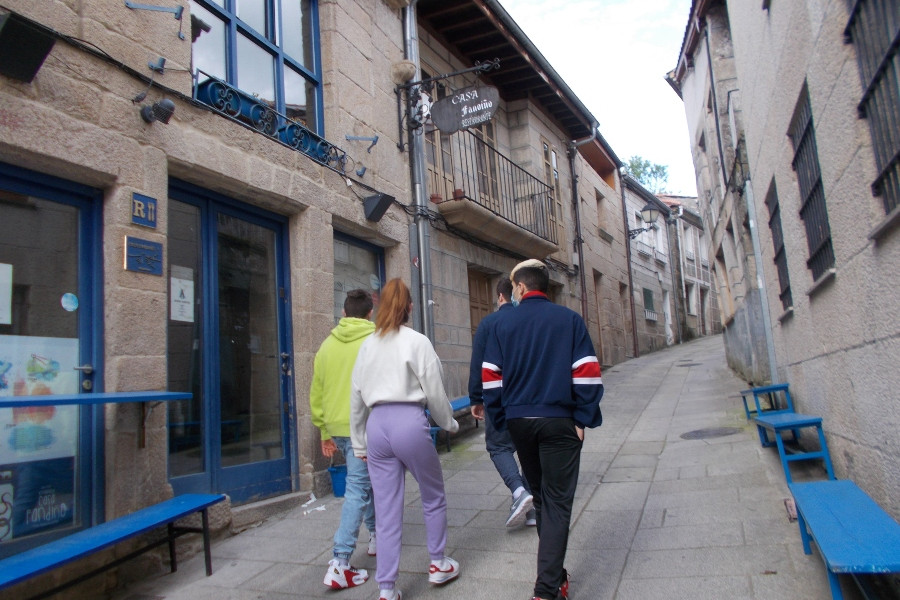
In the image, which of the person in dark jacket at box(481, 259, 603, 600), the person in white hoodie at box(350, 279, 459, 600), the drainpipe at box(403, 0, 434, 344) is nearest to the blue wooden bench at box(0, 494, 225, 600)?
the person in white hoodie at box(350, 279, 459, 600)

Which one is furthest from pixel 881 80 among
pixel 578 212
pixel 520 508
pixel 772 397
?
pixel 578 212

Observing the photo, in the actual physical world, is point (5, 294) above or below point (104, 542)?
above

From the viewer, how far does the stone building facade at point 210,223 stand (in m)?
3.76

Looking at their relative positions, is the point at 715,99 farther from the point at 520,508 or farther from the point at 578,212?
the point at 520,508

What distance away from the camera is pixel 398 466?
325 centimetres

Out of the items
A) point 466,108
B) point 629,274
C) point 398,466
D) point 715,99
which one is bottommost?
point 398,466

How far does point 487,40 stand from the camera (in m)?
9.95

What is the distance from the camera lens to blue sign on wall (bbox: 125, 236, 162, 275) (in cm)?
404

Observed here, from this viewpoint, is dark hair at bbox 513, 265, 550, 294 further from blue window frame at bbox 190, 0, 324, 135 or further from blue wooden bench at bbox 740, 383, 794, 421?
blue wooden bench at bbox 740, 383, 794, 421

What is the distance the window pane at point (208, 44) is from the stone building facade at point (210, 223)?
0.06ft

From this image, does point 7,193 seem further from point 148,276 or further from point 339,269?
point 339,269

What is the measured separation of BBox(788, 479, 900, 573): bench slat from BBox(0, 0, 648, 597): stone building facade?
3507 millimetres

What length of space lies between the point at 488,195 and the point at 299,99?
4.16m

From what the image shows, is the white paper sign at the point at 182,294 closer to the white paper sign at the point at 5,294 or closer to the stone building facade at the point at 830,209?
the white paper sign at the point at 5,294
